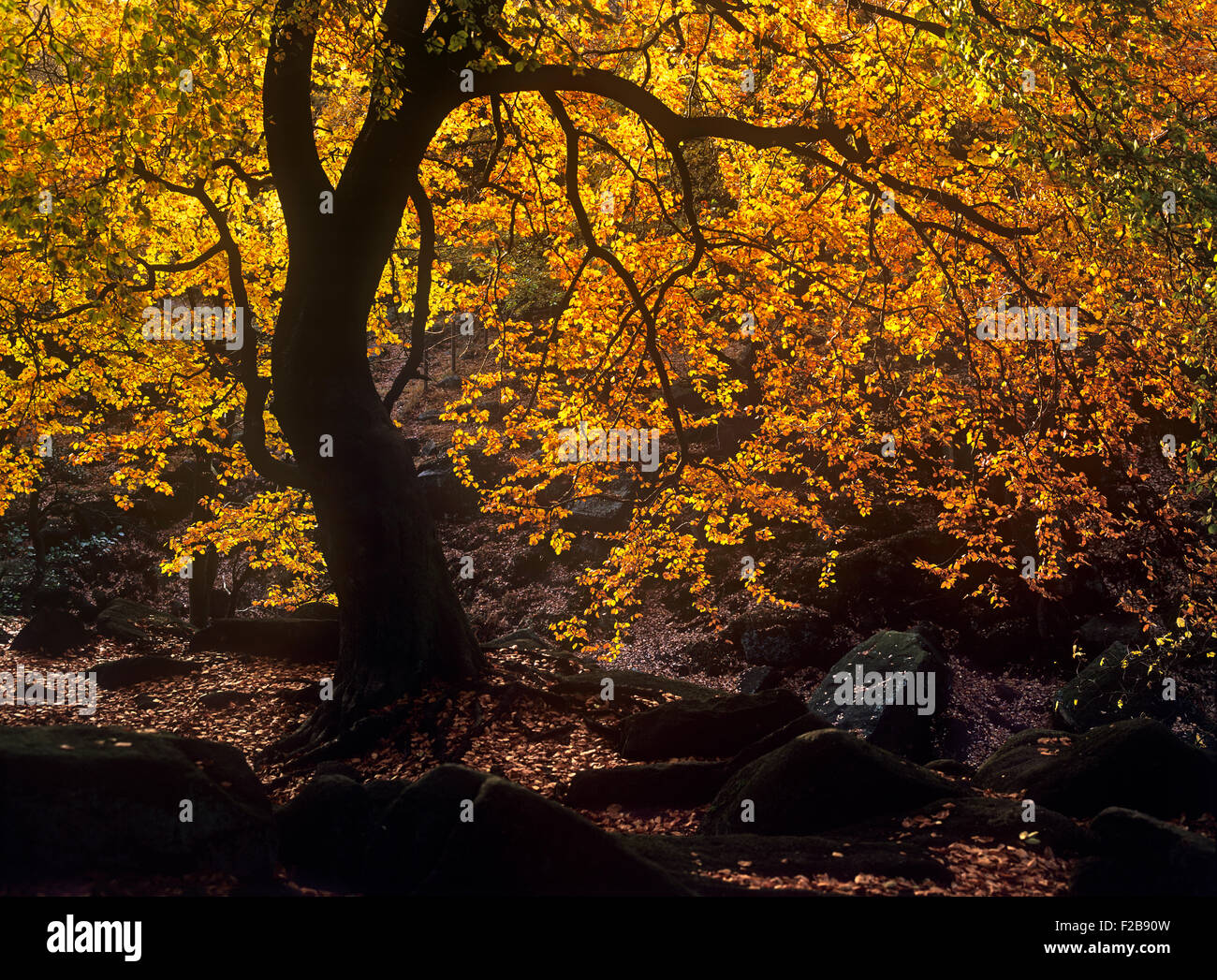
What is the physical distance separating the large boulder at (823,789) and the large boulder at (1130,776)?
76 centimetres

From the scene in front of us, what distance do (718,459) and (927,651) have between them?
1225 centimetres

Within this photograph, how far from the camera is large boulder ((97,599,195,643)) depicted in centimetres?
1697

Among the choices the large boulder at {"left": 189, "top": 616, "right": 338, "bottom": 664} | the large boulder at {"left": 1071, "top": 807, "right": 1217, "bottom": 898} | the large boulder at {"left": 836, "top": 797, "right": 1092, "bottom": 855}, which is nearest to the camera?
the large boulder at {"left": 1071, "top": 807, "right": 1217, "bottom": 898}

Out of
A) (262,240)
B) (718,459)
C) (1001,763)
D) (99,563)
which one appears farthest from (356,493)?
(99,563)

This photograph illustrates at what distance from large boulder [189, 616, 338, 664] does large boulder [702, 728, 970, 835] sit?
7.70 m

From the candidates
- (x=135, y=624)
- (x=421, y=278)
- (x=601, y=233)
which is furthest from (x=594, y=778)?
(x=135, y=624)

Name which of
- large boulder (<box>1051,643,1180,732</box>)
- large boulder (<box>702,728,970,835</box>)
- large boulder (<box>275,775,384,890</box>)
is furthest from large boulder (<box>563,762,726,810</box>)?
large boulder (<box>1051,643,1180,732</box>)

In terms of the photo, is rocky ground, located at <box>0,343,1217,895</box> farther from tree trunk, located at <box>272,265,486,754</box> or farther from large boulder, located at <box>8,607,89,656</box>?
tree trunk, located at <box>272,265,486,754</box>

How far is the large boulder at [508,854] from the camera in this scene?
5.57 meters

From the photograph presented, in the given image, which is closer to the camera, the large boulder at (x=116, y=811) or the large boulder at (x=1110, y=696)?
the large boulder at (x=116, y=811)

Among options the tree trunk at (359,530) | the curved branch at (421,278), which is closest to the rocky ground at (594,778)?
the tree trunk at (359,530)

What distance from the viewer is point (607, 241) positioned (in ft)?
52.8

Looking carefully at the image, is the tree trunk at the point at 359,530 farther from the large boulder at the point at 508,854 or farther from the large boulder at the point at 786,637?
the large boulder at the point at 786,637

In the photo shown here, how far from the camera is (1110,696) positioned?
48.5ft
